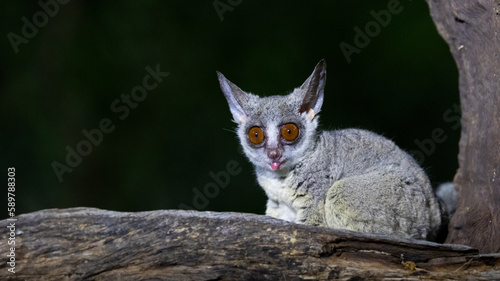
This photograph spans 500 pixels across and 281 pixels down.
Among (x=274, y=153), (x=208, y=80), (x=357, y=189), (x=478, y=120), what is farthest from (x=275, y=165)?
(x=208, y=80)

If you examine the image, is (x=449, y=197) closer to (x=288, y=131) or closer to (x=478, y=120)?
(x=478, y=120)

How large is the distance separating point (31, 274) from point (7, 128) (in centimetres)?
405

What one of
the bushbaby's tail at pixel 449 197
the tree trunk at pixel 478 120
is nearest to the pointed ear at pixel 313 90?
the tree trunk at pixel 478 120

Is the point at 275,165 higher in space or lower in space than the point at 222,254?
higher

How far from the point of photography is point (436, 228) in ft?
13.2

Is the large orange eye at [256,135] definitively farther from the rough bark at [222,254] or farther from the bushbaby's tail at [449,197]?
the bushbaby's tail at [449,197]

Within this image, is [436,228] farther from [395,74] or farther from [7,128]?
[7,128]

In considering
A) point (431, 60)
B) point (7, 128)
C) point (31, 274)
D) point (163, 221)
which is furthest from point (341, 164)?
point (7, 128)

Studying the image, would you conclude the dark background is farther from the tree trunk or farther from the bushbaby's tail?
the tree trunk

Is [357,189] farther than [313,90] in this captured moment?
No

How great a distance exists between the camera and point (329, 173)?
403 centimetres

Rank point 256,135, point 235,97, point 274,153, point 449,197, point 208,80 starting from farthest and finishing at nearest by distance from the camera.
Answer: point 208,80 < point 449,197 < point 235,97 < point 256,135 < point 274,153

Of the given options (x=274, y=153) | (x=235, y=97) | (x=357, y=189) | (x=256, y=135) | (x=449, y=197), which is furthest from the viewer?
(x=449, y=197)

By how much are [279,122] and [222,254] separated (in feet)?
4.11
